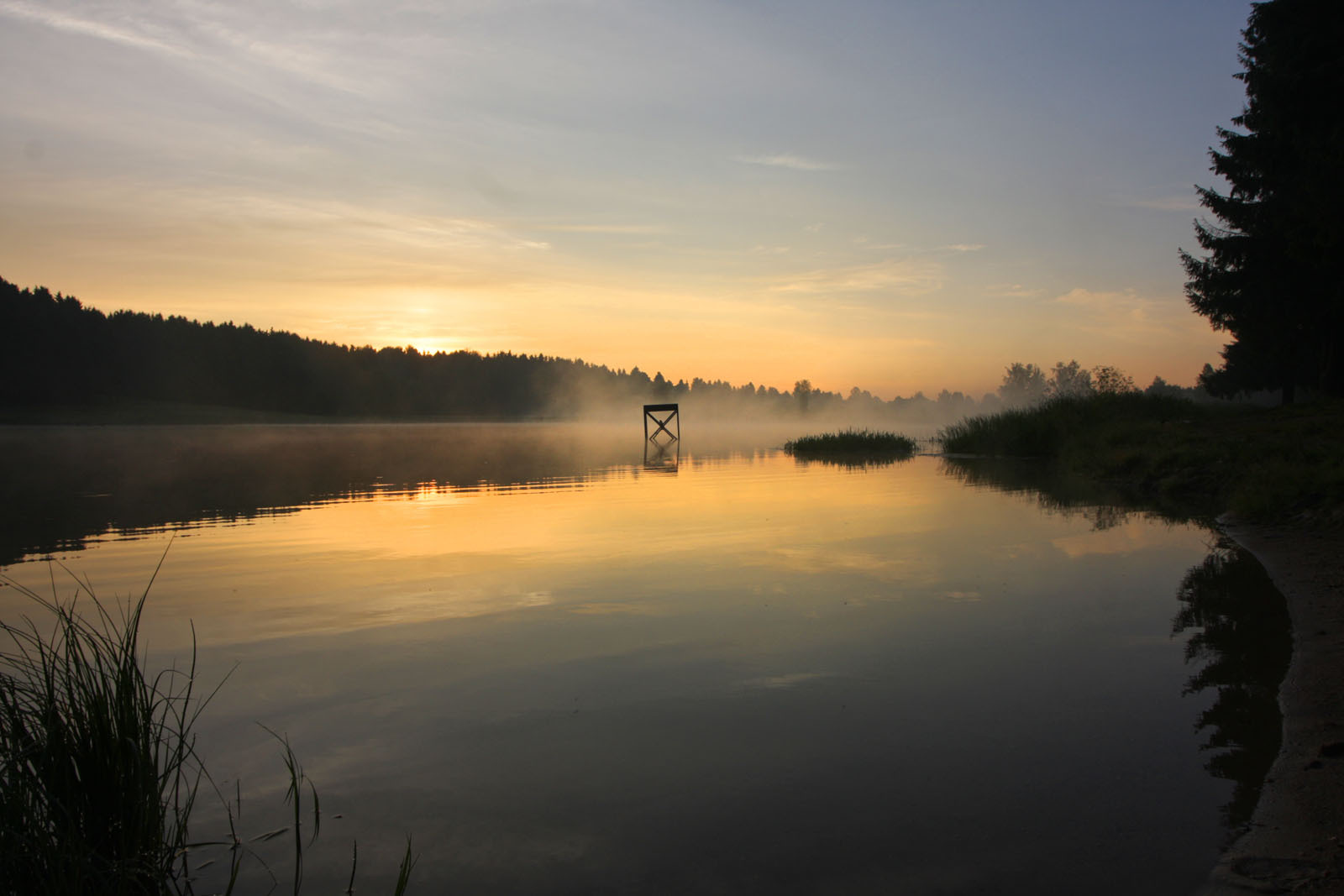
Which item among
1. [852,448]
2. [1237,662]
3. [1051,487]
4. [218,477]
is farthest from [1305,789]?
[852,448]

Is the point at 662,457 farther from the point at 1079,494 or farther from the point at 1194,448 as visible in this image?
the point at 1194,448

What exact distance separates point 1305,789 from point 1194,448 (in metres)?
18.0

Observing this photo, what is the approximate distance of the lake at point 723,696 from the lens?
11.4 ft

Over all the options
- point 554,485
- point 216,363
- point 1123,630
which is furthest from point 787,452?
point 216,363

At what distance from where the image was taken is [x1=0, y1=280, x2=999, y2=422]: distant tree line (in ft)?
269

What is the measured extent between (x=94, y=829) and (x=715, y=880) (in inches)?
99.2

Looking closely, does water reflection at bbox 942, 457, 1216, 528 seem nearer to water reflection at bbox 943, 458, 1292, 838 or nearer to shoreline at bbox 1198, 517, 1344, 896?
water reflection at bbox 943, 458, 1292, 838

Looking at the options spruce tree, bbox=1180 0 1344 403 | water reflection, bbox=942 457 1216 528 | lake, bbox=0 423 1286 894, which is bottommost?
lake, bbox=0 423 1286 894

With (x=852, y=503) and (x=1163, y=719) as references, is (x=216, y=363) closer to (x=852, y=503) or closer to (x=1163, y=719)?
(x=852, y=503)

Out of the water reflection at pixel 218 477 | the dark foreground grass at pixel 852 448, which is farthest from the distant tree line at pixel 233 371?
the dark foreground grass at pixel 852 448

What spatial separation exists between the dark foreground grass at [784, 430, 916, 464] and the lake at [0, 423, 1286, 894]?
2369cm

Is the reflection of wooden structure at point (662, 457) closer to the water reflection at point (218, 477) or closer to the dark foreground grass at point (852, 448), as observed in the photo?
the water reflection at point (218, 477)

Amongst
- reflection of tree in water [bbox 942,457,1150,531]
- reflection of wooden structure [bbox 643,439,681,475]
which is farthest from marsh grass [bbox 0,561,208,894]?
reflection of wooden structure [bbox 643,439,681,475]

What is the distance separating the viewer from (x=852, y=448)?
38.5 metres
